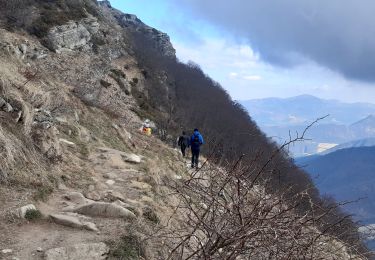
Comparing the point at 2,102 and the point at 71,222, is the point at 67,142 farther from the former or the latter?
the point at 71,222

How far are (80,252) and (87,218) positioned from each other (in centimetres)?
160

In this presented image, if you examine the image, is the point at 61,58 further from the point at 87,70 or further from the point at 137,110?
the point at 137,110

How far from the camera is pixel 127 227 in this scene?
8141 mm

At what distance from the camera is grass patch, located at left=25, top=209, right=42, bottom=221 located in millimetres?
7836

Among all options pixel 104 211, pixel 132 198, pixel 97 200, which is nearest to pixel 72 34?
pixel 132 198

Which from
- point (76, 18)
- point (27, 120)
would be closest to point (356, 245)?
point (27, 120)

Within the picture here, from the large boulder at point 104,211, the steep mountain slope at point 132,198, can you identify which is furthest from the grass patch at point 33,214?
the large boulder at point 104,211

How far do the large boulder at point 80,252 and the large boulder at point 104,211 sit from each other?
5.03ft

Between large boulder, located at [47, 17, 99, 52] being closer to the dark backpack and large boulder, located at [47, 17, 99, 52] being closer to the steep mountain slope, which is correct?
the steep mountain slope

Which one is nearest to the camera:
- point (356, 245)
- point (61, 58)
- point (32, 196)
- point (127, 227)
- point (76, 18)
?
point (356, 245)

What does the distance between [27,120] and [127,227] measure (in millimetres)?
4719

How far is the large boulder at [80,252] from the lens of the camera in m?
6.72

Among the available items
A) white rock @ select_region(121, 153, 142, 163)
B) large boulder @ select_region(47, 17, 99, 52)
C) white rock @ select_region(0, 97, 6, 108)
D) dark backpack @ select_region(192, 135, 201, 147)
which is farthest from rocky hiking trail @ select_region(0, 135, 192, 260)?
large boulder @ select_region(47, 17, 99, 52)

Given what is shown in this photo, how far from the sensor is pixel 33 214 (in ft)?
26.0
